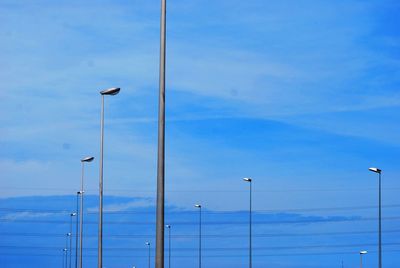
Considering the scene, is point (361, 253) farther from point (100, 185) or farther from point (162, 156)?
point (162, 156)

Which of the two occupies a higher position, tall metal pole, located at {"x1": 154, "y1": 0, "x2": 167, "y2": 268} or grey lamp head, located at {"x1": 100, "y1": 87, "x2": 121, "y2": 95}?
grey lamp head, located at {"x1": 100, "y1": 87, "x2": 121, "y2": 95}

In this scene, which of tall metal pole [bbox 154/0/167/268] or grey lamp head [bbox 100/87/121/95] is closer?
tall metal pole [bbox 154/0/167/268]

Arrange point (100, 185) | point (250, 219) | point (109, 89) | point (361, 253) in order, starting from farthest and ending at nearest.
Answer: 1. point (361, 253)
2. point (250, 219)
3. point (100, 185)
4. point (109, 89)

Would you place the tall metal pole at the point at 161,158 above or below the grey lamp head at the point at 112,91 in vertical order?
below

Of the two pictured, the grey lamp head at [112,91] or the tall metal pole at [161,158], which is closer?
the tall metal pole at [161,158]

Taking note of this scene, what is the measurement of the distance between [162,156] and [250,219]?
173ft

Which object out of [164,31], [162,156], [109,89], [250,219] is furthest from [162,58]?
[250,219]

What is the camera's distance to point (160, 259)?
2445 centimetres

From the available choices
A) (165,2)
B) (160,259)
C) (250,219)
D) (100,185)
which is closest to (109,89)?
(100,185)

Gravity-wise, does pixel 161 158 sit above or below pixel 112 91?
below

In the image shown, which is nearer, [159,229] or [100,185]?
[159,229]

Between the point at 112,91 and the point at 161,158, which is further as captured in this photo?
the point at 112,91

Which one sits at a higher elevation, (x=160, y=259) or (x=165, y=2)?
(x=165, y=2)

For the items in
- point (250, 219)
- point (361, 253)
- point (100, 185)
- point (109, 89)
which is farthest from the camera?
point (361, 253)
